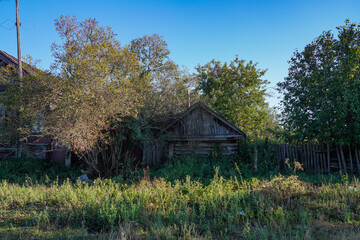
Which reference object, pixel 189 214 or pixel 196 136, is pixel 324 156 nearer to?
pixel 196 136

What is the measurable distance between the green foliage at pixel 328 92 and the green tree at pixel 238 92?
10.1 m

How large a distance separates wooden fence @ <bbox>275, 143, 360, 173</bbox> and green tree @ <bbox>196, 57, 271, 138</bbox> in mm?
10183

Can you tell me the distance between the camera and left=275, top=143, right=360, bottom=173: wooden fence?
1148cm

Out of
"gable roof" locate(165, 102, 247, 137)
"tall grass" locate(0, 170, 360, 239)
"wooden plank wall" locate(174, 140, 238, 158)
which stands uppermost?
"gable roof" locate(165, 102, 247, 137)

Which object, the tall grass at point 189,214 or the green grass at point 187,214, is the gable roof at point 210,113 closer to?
the green grass at point 187,214

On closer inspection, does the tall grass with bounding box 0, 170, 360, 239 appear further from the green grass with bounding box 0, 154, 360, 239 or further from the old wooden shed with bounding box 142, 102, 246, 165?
the old wooden shed with bounding box 142, 102, 246, 165

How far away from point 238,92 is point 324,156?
14.0 metres

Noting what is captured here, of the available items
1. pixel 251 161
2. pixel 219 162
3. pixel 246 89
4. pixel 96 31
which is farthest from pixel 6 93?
pixel 246 89

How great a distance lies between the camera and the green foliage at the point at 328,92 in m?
10.6

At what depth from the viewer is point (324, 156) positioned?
39.9 feet

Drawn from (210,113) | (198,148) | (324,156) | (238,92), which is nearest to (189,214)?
(198,148)

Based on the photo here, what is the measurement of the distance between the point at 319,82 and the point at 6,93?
49.9 feet

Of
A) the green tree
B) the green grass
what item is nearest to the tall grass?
the green grass

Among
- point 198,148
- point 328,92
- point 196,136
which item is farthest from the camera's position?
point 198,148
